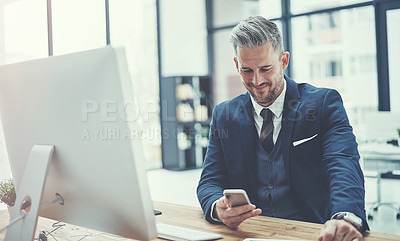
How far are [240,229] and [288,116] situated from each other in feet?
1.70

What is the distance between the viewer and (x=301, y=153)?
1.58 meters

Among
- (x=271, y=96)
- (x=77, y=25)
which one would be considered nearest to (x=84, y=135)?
(x=271, y=96)

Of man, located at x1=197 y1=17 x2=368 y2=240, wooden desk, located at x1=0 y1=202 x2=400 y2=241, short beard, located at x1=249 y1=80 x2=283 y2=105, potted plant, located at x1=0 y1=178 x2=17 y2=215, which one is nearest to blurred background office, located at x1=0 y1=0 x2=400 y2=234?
→ man, located at x1=197 y1=17 x2=368 y2=240

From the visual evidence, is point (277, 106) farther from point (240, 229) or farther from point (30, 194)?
point (30, 194)

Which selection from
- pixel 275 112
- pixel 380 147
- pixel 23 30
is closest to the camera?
pixel 275 112

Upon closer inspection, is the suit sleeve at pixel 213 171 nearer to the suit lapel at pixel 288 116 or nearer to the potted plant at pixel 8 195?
the suit lapel at pixel 288 116

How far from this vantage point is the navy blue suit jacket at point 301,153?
4.72ft

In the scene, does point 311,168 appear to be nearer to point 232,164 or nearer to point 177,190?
point 232,164

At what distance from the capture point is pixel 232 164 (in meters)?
1.71

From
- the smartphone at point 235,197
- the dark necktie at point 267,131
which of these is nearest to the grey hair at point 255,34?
the dark necktie at point 267,131

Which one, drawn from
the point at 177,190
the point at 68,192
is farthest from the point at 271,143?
the point at 177,190

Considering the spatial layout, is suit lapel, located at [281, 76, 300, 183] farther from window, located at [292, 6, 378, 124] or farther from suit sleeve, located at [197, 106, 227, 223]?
window, located at [292, 6, 378, 124]

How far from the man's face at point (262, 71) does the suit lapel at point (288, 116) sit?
5cm

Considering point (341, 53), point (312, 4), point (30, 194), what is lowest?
point (30, 194)
